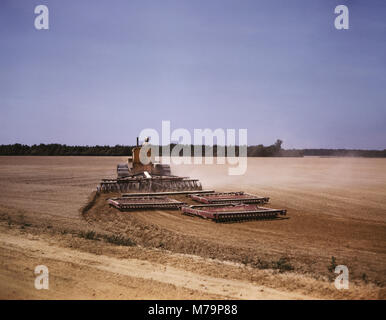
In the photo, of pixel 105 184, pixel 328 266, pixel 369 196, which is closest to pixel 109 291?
pixel 328 266

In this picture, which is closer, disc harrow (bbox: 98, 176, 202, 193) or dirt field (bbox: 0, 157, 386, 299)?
dirt field (bbox: 0, 157, 386, 299)

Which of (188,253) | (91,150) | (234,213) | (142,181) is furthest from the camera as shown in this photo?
(91,150)

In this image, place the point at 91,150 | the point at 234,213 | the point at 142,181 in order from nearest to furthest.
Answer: the point at 234,213
the point at 142,181
the point at 91,150

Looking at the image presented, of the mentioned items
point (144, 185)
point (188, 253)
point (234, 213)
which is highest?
point (144, 185)

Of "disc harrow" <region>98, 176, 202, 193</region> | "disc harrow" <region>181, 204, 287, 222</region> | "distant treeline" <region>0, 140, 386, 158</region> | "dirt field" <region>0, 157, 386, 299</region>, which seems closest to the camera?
"dirt field" <region>0, 157, 386, 299</region>

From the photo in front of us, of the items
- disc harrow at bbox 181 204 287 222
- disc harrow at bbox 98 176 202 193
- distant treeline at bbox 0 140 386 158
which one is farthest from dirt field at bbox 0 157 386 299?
distant treeline at bbox 0 140 386 158

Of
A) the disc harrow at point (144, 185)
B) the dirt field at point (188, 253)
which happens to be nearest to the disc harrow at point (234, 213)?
the dirt field at point (188, 253)

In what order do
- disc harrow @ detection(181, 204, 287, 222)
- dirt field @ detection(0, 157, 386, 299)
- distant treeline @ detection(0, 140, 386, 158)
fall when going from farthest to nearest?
distant treeline @ detection(0, 140, 386, 158), disc harrow @ detection(181, 204, 287, 222), dirt field @ detection(0, 157, 386, 299)

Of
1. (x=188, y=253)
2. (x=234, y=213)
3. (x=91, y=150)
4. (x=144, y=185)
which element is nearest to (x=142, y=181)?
(x=144, y=185)

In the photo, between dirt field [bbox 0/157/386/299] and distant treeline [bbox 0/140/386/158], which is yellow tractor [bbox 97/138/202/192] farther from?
distant treeline [bbox 0/140/386/158]

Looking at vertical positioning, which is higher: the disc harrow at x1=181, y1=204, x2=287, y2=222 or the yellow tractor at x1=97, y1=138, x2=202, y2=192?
the yellow tractor at x1=97, y1=138, x2=202, y2=192

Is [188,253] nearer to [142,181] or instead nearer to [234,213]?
[234,213]

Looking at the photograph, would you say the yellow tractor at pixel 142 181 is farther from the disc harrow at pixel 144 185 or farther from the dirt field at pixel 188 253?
the dirt field at pixel 188 253

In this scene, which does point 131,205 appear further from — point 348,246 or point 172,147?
point 172,147
